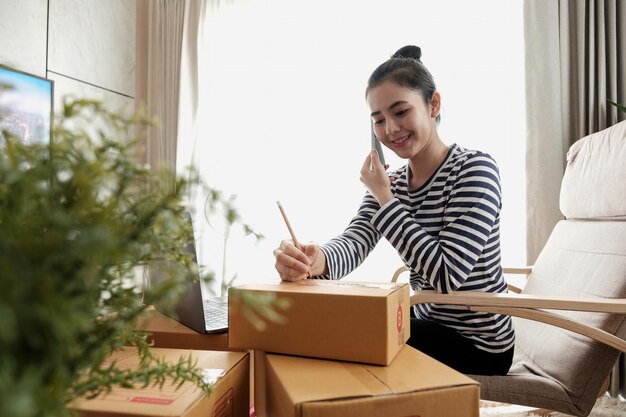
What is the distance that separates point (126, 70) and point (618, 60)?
2718mm

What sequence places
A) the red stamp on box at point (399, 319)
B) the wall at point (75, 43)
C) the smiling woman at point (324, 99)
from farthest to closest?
1. the smiling woman at point (324, 99)
2. the wall at point (75, 43)
3. the red stamp on box at point (399, 319)

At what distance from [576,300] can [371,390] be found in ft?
2.44

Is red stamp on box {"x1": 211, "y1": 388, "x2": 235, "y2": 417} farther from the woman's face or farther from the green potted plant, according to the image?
the woman's face

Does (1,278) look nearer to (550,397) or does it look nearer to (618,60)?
(550,397)

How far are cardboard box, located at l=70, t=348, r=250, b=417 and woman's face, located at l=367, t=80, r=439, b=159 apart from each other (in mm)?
827

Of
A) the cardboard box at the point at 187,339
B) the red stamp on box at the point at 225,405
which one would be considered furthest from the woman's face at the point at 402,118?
the red stamp on box at the point at 225,405

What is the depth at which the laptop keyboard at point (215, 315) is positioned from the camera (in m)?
0.96

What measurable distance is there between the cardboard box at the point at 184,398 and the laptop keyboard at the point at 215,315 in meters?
0.19

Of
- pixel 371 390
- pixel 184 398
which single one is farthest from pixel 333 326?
pixel 184 398

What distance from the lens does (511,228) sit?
2447mm

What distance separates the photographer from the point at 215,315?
1.07 metres

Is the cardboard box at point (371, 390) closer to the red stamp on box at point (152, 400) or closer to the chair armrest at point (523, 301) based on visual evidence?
the red stamp on box at point (152, 400)

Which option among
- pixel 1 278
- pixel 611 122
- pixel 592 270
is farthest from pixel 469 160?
pixel 611 122

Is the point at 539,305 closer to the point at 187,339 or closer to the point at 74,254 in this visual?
the point at 187,339
